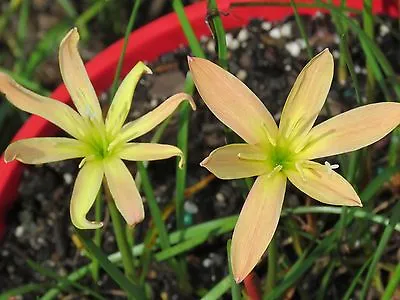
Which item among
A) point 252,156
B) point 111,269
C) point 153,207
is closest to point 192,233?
point 153,207

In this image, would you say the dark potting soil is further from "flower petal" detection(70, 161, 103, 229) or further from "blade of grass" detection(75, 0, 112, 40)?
"flower petal" detection(70, 161, 103, 229)

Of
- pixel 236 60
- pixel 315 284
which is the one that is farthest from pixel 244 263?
pixel 236 60

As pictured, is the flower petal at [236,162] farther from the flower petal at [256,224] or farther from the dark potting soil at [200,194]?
the dark potting soil at [200,194]

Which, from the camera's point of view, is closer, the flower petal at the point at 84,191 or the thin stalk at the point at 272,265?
the flower petal at the point at 84,191

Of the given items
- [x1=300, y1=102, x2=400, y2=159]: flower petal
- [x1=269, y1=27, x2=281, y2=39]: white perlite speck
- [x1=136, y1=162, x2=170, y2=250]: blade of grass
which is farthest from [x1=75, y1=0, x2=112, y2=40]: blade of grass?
[x1=300, y1=102, x2=400, y2=159]: flower petal

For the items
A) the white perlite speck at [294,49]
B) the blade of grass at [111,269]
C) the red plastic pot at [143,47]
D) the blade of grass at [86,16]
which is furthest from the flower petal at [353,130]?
the blade of grass at [86,16]

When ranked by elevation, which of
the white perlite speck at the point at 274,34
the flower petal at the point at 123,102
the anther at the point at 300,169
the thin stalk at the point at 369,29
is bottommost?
the anther at the point at 300,169

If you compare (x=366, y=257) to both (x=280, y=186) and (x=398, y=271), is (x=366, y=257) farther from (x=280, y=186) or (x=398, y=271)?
(x=280, y=186)
